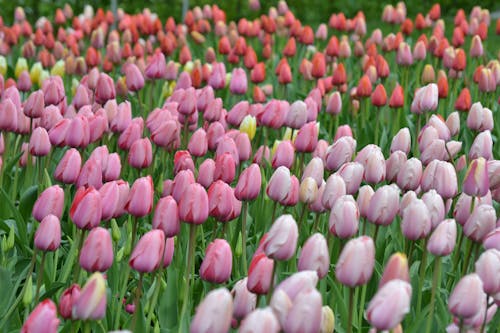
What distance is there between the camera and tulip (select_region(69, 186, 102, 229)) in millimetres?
2250

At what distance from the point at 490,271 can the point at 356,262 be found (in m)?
0.29

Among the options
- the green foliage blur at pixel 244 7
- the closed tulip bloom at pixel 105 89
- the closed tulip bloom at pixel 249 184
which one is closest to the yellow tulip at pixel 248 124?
the closed tulip bloom at pixel 105 89

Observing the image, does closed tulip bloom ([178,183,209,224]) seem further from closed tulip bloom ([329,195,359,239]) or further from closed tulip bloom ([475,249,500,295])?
closed tulip bloom ([475,249,500,295])

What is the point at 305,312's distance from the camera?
1592 mm

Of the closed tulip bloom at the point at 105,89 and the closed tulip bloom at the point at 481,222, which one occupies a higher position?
the closed tulip bloom at the point at 105,89

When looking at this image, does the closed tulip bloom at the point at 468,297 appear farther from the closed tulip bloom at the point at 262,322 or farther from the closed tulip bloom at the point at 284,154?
the closed tulip bloom at the point at 284,154

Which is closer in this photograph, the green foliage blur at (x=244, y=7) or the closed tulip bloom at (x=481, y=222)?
the closed tulip bloom at (x=481, y=222)

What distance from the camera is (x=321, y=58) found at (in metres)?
4.91

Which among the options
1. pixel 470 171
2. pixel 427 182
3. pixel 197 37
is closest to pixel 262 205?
pixel 427 182

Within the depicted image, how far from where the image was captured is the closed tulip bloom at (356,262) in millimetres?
1823

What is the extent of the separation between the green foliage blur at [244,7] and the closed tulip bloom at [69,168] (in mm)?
6893

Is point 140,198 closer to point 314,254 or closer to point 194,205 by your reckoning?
point 194,205

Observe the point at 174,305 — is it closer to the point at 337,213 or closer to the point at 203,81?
the point at 337,213

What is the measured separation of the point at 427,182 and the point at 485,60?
14.4 ft
